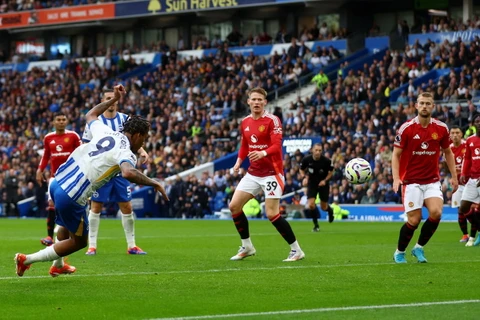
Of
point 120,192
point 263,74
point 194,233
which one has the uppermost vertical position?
point 263,74

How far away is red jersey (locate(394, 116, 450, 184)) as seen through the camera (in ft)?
45.2

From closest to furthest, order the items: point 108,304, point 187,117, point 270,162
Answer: point 108,304
point 270,162
point 187,117

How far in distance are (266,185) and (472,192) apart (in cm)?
563

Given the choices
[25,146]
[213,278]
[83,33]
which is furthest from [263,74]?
[213,278]

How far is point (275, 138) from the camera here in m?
14.7

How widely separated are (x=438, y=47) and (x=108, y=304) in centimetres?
3466

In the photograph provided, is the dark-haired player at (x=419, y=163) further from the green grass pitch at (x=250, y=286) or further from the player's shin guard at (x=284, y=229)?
the player's shin guard at (x=284, y=229)

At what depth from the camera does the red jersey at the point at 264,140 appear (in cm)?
1484

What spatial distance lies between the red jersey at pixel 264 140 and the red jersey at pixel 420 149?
76.3 inches

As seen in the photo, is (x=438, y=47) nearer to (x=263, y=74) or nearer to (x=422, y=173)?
(x=263, y=74)

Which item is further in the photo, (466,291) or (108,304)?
(466,291)

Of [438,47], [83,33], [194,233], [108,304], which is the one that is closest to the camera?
[108,304]

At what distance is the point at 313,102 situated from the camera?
140 feet

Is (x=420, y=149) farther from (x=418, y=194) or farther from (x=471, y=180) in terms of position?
(x=471, y=180)
